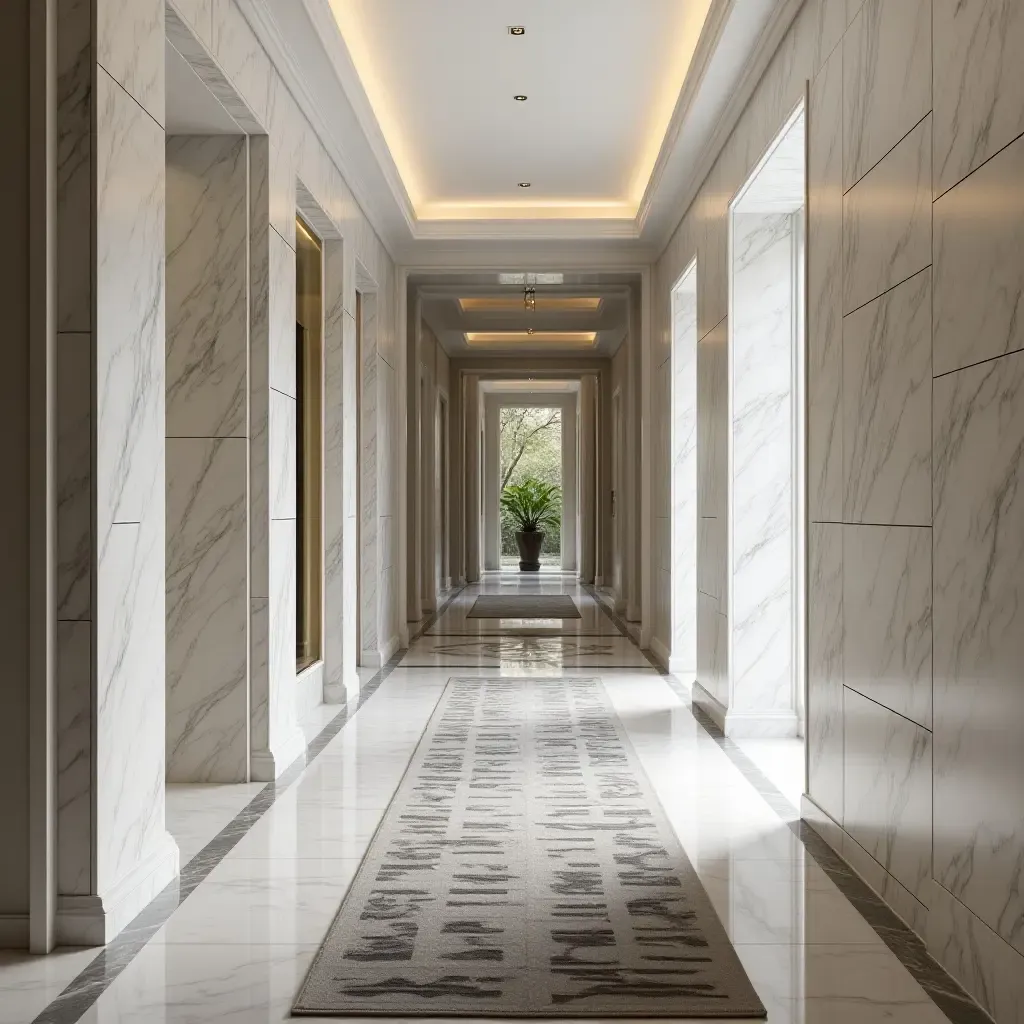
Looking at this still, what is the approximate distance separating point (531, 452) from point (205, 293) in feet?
54.0

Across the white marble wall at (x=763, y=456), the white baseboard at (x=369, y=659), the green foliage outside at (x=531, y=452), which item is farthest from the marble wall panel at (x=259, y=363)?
the green foliage outside at (x=531, y=452)

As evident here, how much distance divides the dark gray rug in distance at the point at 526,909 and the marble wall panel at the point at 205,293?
1707 mm

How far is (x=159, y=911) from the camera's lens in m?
3.15

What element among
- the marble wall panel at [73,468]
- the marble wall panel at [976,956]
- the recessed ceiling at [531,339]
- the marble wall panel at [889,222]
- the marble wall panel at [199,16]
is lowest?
the marble wall panel at [976,956]

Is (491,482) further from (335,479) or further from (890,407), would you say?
(890,407)

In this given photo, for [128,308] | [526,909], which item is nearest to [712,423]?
[526,909]

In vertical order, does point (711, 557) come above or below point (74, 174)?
below

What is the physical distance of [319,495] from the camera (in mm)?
6320

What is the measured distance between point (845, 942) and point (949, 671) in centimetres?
76

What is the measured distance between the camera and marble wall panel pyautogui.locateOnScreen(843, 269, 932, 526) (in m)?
2.95

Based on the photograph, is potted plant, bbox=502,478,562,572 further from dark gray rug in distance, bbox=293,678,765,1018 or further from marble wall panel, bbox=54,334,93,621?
marble wall panel, bbox=54,334,93,621

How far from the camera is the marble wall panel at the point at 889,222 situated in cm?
297

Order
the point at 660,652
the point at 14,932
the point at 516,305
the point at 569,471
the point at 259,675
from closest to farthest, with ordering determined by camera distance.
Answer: the point at 14,932
the point at 259,675
the point at 660,652
the point at 516,305
the point at 569,471

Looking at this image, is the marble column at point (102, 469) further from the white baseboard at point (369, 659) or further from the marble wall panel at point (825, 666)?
the white baseboard at point (369, 659)
